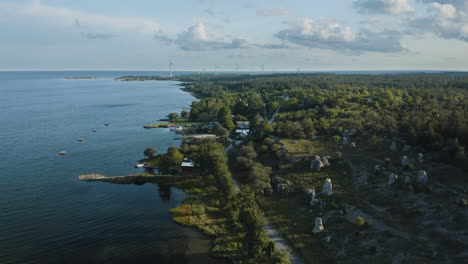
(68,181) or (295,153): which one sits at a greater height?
(295,153)

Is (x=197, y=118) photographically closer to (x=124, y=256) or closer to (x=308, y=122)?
(x=308, y=122)

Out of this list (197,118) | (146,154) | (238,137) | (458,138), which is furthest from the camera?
(197,118)

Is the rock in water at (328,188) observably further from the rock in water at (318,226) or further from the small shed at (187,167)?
the small shed at (187,167)

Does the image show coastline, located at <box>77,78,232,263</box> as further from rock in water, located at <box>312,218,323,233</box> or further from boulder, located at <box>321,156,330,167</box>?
boulder, located at <box>321,156,330,167</box>

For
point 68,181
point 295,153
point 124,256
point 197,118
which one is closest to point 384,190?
point 295,153

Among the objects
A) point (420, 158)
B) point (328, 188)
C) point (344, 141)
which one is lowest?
point (328, 188)

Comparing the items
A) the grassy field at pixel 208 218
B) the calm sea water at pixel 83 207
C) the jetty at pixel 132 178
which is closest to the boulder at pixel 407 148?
the grassy field at pixel 208 218

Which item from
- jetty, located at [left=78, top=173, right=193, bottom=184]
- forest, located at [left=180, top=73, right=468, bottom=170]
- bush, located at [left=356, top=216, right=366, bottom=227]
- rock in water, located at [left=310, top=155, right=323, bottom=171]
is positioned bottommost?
jetty, located at [left=78, top=173, right=193, bottom=184]

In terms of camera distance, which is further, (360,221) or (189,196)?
(189,196)

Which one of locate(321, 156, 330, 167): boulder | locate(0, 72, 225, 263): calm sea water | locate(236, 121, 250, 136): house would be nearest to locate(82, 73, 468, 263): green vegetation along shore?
locate(321, 156, 330, 167): boulder

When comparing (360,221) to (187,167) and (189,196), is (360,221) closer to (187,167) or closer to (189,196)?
(189,196)

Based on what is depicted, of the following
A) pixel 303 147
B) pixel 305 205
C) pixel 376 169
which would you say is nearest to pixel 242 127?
pixel 303 147
